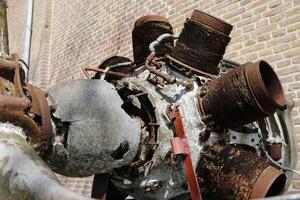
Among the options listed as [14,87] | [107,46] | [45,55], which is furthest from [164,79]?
[45,55]

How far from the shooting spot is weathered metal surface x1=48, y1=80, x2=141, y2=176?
80.1 inches

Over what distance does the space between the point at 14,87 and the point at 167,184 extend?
100cm

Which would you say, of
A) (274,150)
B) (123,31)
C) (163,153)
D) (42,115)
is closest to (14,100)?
(42,115)

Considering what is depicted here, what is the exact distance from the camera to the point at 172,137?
2.21m

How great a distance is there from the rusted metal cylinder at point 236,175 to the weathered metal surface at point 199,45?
21.8 inches

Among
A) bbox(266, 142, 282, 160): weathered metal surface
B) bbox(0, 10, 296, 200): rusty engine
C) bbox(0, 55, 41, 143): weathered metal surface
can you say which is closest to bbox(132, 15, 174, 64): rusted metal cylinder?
bbox(0, 10, 296, 200): rusty engine

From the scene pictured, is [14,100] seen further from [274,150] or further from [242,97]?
[274,150]

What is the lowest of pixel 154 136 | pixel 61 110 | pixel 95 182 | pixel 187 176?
pixel 95 182

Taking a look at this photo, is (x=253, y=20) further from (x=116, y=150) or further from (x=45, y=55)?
(x=45, y=55)

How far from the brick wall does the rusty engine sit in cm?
137

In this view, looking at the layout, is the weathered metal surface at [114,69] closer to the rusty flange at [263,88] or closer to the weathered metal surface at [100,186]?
the weathered metal surface at [100,186]

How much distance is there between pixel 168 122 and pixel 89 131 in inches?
17.8

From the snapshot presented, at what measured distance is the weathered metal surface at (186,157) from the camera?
6.63 feet

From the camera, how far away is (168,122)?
2250 millimetres
